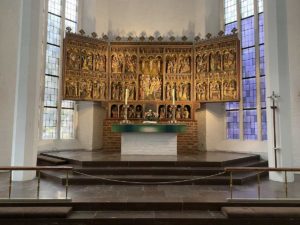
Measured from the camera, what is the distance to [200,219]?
219 inches

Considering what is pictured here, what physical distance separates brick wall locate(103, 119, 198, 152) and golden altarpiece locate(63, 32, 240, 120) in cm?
48

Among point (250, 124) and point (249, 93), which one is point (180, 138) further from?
point (249, 93)

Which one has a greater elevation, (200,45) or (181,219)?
(200,45)

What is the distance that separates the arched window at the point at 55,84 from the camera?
1239 centimetres

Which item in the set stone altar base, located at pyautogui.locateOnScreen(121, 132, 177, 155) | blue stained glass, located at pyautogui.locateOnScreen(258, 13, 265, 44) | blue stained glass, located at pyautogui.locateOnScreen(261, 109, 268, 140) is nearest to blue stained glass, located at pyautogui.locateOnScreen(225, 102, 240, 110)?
blue stained glass, located at pyautogui.locateOnScreen(261, 109, 268, 140)

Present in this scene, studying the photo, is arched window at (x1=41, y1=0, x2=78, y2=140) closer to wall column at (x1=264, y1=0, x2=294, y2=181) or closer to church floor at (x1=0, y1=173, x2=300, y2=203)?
church floor at (x1=0, y1=173, x2=300, y2=203)

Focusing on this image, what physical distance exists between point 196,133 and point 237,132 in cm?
206

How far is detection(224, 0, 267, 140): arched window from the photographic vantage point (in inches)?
469

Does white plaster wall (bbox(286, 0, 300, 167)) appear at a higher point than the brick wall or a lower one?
higher

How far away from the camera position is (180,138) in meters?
12.9

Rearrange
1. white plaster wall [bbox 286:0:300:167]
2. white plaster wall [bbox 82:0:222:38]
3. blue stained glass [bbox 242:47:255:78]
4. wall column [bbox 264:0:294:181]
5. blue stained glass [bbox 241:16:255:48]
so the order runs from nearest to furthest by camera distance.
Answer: wall column [bbox 264:0:294:181], white plaster wall [bbox 286:0:300:167], blue stained glass [bbox 242:47:255:78], blue stained glass [bbox 241:16:255:48], white plaster wall [bbox 82:0:222:38]

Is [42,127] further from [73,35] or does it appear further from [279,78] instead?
[279,78]

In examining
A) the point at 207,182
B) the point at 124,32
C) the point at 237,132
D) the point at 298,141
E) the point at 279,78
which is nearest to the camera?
the point at 207,182

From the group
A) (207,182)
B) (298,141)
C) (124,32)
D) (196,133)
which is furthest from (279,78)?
(124,32)
